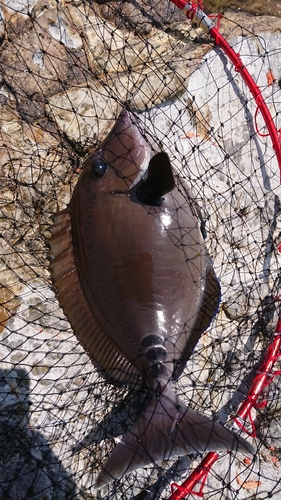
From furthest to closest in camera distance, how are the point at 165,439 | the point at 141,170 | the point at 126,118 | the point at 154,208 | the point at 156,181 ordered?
the point at 126,118 < the point at 141,170 < the point at 154,208 < the point at 156,181 < the point at 165,439

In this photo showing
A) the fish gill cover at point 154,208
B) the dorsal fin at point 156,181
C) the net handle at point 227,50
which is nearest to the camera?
the dorsal fin at point 156,181

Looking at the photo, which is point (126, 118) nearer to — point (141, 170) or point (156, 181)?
point (141, 170)

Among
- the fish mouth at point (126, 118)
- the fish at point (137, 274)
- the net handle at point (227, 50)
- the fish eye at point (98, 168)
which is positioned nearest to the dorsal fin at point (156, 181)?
the fish at point (137, 274)

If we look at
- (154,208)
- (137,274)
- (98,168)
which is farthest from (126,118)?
(137,274)

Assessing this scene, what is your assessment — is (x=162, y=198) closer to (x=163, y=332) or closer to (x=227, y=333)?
(x=163, y=332)

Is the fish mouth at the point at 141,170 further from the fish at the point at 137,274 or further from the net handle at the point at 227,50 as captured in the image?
the net handle at the point at 227,50

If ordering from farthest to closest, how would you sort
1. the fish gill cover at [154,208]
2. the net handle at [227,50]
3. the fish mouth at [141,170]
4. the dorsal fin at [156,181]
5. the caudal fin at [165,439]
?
the net handle at [227,50] < the fish gill cover at [154,208] < the fish mouth at [141,170] < the dorsal fin at [156,181] < the caudal fin at [165,439]

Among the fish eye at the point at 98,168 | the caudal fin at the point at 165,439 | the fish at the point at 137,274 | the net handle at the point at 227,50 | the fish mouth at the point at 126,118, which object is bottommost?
the caudal fin at the point at 165,439

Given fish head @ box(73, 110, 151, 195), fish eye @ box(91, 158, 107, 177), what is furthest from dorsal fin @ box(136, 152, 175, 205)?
fish eye @ box(91, 158, 107, 177)
